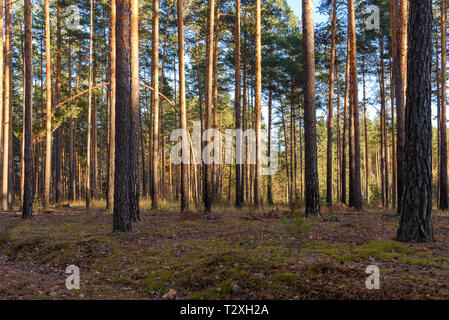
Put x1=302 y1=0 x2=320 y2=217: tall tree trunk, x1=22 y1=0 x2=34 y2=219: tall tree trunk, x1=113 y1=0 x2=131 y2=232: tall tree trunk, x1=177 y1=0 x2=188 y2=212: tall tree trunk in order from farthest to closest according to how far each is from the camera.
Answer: x1=177 y1=0 x2=188 y2=212: tall tree trunk → x1=22 y1=0 x2=34 y2=219: tall tree trunk → x1=302 y1=0 x2=320 y2=217: tall tree trunk → x1=113 y1=0 x2=131 y2=232: tall tree trunk

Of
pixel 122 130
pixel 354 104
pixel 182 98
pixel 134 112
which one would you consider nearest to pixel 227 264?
pixel 122 130

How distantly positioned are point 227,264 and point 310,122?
695 cm

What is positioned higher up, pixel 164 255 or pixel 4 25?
pixel 4 25

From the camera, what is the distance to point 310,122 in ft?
35.6

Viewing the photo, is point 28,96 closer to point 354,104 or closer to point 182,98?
point 182,98

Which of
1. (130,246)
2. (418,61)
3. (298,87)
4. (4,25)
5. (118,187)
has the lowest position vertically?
(130,246)

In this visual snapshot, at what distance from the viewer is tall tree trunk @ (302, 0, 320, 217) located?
1074 cm

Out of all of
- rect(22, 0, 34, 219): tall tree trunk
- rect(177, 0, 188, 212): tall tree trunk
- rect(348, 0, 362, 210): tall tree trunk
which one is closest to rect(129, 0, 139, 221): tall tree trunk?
rect(177, 0, 188, 212): tall tree trunk

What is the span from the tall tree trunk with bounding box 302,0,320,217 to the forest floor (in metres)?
1.20

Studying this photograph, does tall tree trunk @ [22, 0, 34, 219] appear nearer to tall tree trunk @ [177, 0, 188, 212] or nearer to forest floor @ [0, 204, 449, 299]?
forest floor @ [0, 204, 449, 299]
